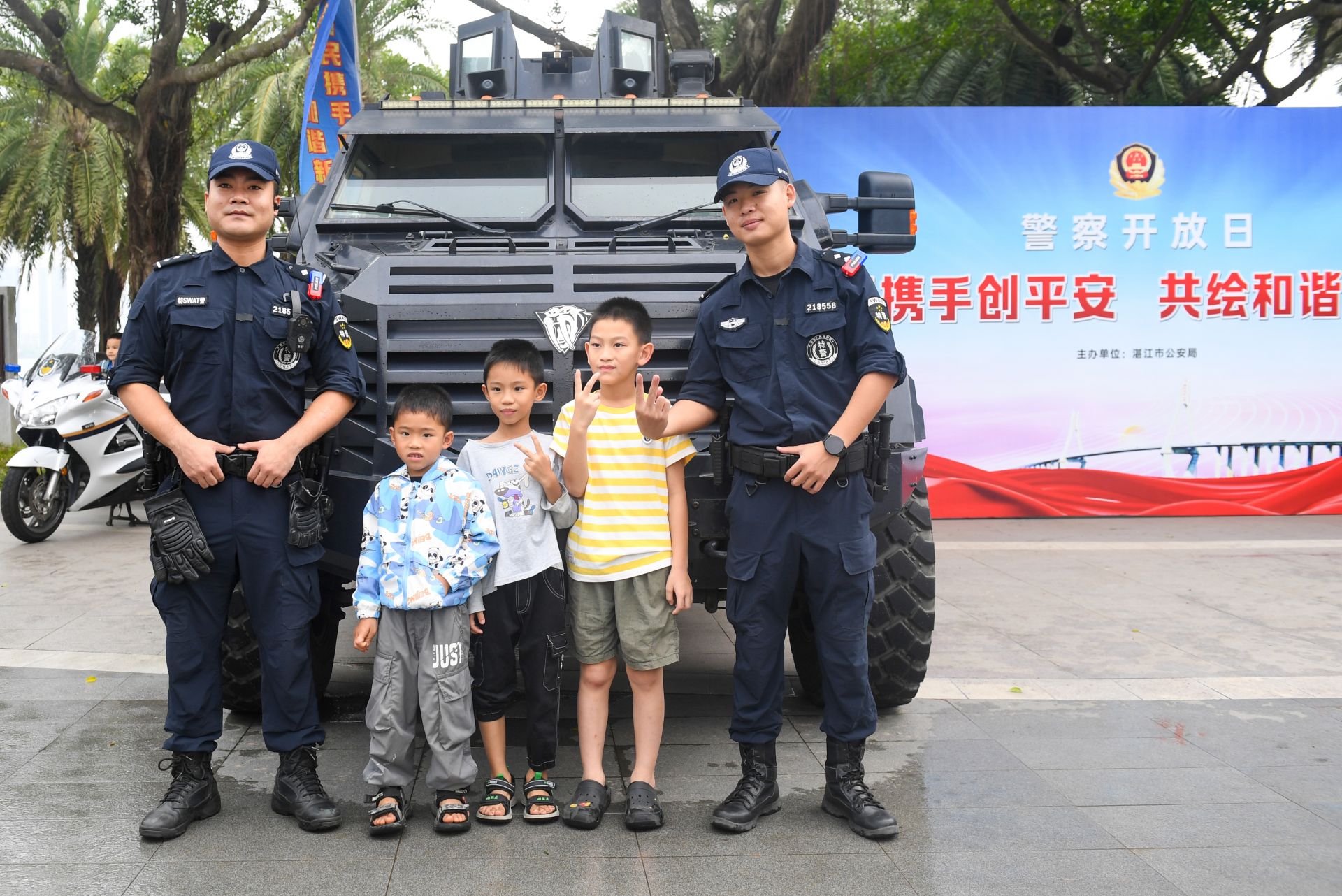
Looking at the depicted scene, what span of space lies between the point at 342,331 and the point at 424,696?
1117mm

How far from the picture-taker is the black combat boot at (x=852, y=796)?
3.53 m


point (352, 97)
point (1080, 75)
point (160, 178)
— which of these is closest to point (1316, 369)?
point (1080, 75)

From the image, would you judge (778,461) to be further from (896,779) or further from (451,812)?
(451,812)

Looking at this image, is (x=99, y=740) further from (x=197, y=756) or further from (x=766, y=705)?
(x=766, y=705)

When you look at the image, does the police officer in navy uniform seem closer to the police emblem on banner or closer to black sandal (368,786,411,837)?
black sandal (368,786,411,837)

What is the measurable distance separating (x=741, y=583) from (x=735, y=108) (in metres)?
2.43

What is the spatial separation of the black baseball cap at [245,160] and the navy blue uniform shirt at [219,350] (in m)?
0.26

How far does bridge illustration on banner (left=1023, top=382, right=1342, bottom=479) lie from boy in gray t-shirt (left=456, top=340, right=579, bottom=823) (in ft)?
25.5

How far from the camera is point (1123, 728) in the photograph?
184 inches

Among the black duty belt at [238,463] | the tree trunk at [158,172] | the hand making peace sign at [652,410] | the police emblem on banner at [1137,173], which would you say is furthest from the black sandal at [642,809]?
the tree trunk at [158,172]

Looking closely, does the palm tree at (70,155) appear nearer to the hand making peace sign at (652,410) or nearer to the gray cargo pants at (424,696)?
the gray cargo pants at (424,696)

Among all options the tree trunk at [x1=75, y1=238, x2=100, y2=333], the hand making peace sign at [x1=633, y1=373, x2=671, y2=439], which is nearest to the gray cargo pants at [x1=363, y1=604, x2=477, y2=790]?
the hand making peace sign at [x1=633, y1=373, x2=671, y2=439]

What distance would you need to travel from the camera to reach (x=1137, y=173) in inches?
412

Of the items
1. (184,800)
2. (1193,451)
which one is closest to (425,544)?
(184,800)
